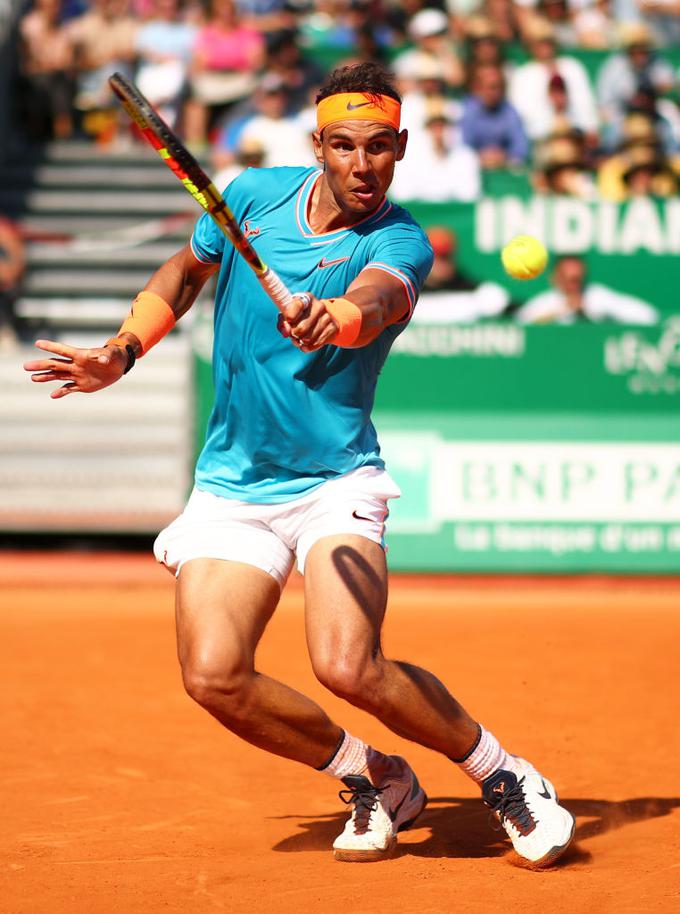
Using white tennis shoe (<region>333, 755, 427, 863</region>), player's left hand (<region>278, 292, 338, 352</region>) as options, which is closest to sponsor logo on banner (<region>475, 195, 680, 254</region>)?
white tennis shoe (<region>333, 755, 427, 863</region>)

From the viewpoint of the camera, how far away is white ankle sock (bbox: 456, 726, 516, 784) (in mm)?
4566

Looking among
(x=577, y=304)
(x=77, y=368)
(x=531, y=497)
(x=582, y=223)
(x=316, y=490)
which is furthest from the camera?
(x=582, y=223)

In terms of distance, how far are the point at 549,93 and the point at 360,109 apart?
976 centimetres

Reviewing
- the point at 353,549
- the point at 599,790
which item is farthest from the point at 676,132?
the point at 353,549

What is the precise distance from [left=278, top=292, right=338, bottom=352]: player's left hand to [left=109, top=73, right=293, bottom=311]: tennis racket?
0.11 meters

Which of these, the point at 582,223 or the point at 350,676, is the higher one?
the point at 582,223

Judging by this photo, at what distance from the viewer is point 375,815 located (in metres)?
4.61

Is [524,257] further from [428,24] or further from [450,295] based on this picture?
[428,24]

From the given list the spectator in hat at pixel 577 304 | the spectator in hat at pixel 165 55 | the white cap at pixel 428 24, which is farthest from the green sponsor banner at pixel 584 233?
the spectator in hat at pixel 165 55

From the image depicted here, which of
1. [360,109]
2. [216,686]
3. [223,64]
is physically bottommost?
[216,686]

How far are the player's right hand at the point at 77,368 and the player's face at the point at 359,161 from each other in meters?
0.86

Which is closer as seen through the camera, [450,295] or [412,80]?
[450,295]

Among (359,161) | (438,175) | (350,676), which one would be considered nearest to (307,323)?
(359,161)

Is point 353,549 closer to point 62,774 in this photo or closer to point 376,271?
point 376,271
